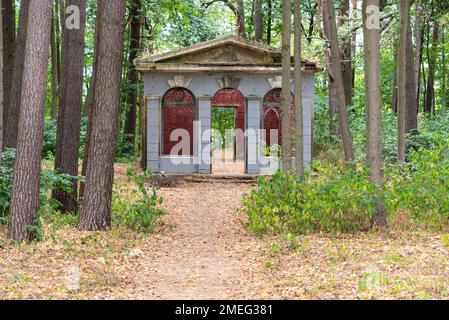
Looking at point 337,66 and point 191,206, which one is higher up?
point 337,66

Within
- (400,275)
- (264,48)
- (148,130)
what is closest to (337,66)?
(400,275)

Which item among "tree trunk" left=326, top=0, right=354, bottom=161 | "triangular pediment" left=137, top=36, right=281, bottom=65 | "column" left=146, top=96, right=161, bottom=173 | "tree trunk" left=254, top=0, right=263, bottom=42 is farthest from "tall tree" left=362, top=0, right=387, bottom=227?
"tree trunk" left=254, top=0, right=263, bottom=42

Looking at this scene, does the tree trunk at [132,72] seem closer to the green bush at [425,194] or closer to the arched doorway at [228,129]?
the arched doorway at [228,129]

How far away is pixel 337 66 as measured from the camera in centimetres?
1380

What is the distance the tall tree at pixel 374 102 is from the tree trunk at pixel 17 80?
22.1ft

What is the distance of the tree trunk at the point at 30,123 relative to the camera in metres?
9.85

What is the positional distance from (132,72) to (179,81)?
6.93 metres

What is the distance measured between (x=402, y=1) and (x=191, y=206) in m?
7.03

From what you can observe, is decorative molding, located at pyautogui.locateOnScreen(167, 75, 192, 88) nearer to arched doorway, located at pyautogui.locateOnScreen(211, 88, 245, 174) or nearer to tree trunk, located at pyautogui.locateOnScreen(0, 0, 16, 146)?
arched doorway, located at pyautogui.locateOnScreen(211, 88, 245, 174)

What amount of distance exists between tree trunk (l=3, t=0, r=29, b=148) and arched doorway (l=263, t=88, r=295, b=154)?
10862mm

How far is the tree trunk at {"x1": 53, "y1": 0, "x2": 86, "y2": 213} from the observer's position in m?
12.5
